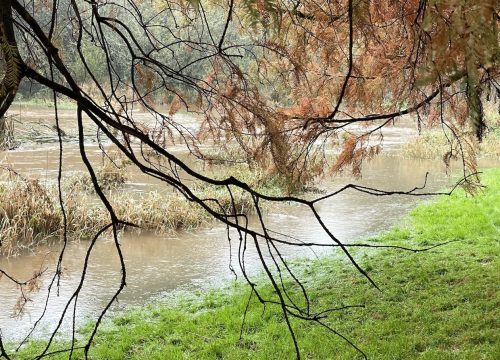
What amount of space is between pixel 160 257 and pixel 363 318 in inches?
151

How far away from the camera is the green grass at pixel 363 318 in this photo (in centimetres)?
402

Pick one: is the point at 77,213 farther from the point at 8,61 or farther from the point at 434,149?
the point at 434,149

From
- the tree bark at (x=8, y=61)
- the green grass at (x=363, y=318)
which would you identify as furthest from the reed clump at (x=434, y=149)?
the tree bark at (x=8, y=61)

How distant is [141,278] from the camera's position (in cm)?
702

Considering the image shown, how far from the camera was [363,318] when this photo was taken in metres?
4.70

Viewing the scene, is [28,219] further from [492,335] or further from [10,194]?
[492,335]

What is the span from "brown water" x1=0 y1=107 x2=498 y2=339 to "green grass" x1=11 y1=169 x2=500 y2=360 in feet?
2.21

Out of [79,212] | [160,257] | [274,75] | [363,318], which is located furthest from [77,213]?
[274,75]

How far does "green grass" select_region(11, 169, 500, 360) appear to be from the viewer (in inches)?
158

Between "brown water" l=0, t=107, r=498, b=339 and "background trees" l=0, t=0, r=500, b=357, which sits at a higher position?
"background trees" l=0, t=0, r=500, b=357

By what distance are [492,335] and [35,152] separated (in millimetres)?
13276

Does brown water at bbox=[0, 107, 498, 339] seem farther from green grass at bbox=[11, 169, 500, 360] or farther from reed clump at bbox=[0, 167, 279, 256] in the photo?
green grass at bbox=[11, 169, 500, 360]

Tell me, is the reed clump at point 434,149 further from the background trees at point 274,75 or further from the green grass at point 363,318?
the background trees at point 274,75

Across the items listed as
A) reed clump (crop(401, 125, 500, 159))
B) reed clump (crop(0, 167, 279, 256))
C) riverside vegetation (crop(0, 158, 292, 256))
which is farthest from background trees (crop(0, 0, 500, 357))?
reed clump (crop(401, 125, 500, 159))
